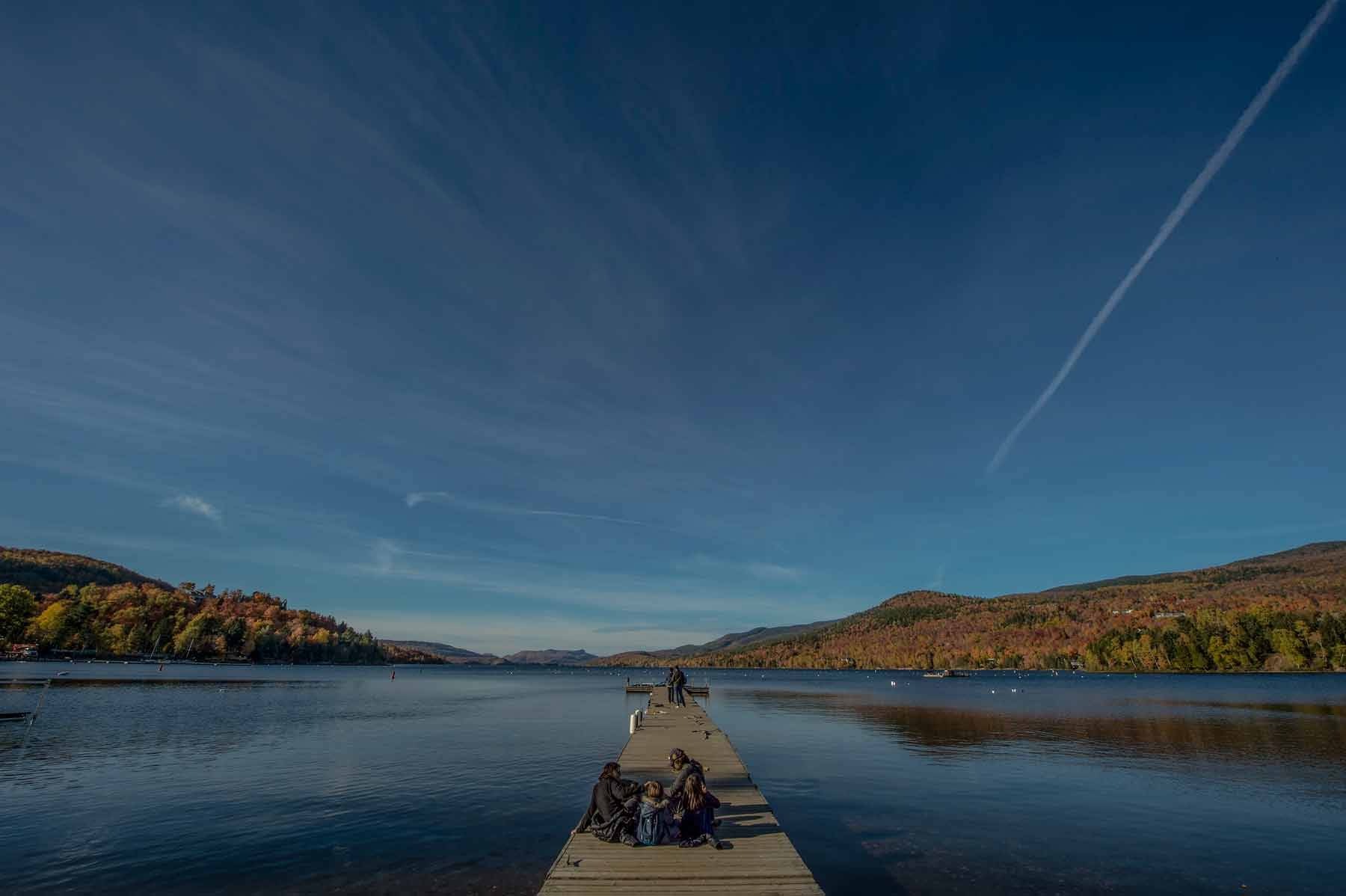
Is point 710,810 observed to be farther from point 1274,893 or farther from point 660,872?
point 1274,893

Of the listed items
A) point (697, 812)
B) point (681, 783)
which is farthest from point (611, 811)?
point (697, 812)

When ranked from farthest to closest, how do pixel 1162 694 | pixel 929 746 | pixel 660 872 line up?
1. pixel 1162 694
2. pixel 929 746
3. pixel 660 872

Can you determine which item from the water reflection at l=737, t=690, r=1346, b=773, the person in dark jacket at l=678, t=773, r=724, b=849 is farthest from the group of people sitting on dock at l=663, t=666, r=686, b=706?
the person in dark jacket at l=678, t=773, r=724, b=849

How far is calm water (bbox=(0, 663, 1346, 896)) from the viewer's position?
17438mm

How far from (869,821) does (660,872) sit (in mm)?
14307

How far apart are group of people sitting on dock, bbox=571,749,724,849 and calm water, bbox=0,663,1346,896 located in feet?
11.6

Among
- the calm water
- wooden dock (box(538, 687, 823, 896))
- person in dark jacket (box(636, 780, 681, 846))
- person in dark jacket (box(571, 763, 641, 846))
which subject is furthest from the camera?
the calm water

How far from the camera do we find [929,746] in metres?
42.9

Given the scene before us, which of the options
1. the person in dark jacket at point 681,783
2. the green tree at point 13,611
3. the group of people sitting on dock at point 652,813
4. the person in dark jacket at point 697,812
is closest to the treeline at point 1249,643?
the person in dark jacket at point 681,783

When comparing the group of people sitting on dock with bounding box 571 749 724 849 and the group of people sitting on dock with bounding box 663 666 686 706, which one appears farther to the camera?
the group of people sitting on dock with bounding box 663 666 686 706

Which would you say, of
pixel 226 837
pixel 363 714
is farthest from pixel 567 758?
pixel 363 714

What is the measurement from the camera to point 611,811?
14984 millimetres

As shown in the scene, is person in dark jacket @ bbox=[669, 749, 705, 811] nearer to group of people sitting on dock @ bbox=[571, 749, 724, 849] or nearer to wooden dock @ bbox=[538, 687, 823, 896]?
group of people sitting on dock @ bbox=[571, 749, 724, 849]

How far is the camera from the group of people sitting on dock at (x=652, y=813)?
1432 cm
